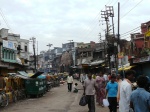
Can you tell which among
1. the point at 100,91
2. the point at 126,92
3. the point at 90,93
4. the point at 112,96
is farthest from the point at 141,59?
the point at 126,92

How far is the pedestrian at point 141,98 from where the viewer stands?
5555mm

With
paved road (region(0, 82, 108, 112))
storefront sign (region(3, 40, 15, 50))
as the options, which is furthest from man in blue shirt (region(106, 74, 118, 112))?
storefront sign (region(3, 40, 15, 50))

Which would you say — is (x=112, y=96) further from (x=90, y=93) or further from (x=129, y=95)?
(x=129, y=95)

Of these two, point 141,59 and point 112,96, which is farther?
point 141,59

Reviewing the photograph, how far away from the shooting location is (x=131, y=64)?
31734 mm

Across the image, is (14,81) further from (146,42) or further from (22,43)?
(22,43)

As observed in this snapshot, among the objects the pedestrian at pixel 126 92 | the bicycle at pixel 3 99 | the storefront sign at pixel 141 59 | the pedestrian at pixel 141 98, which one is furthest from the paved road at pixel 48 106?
the pedestrian at pixel 141 98

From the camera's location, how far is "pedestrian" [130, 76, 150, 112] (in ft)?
18.2

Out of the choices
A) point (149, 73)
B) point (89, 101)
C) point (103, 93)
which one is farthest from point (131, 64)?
point (89, 101)

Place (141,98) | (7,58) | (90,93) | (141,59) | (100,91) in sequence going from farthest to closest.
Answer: (7,58) < (141,59) < (100,91) < (90,93) < (141,98)

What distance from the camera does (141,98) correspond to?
5598 millimetres

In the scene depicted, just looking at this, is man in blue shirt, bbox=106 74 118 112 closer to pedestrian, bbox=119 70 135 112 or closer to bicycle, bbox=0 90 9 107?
pedestrian, bbox=119 70 135 112

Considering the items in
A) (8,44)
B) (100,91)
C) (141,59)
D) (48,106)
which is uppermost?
(8,44)

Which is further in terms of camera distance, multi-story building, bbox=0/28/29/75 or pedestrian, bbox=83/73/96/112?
multi-story building, bbox=0/28/29/75
